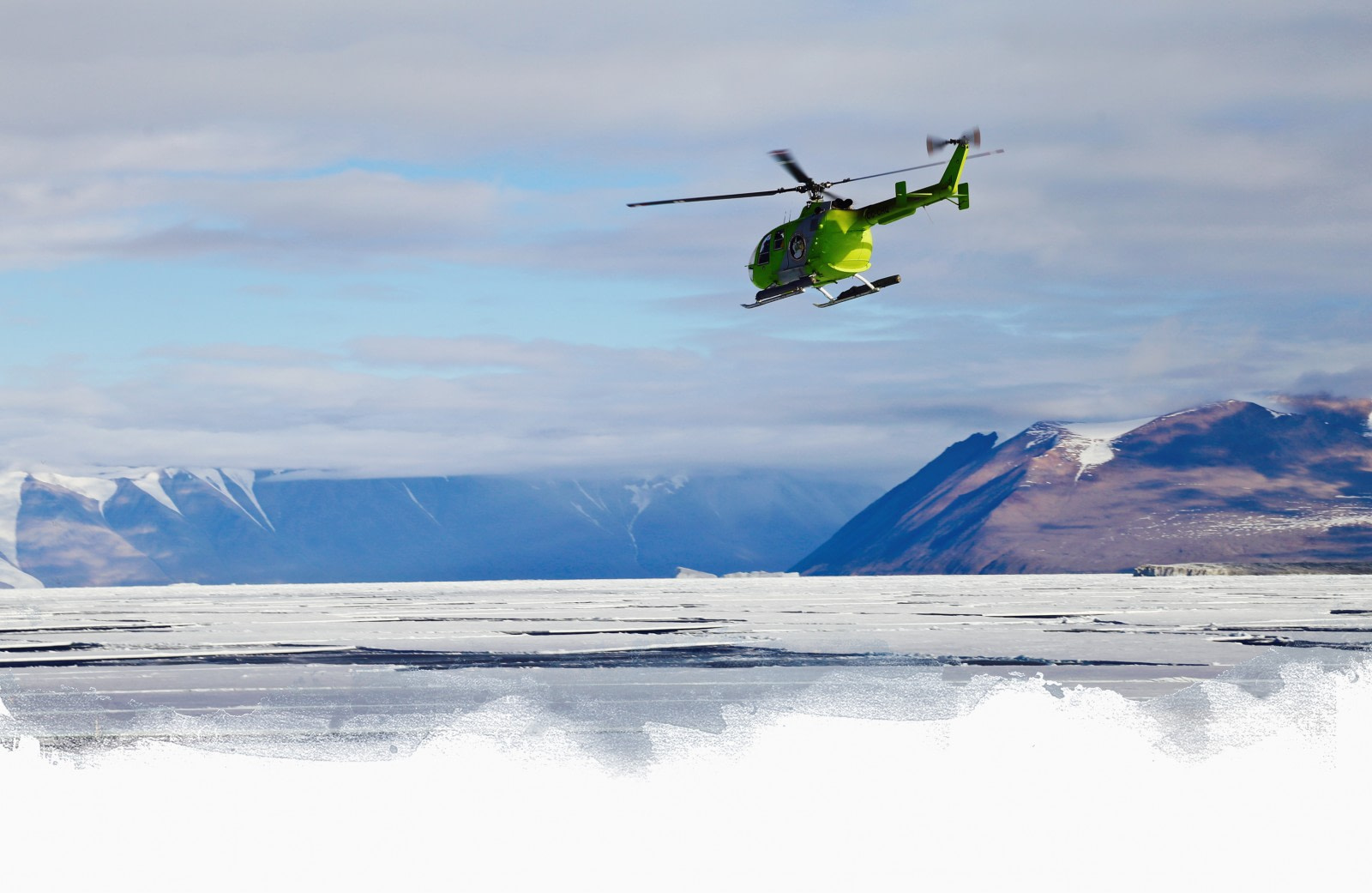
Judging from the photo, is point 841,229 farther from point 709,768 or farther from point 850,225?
point 709,768

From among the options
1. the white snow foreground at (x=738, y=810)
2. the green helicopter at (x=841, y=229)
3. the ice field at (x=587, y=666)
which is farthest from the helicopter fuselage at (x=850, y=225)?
the white snow foreground at (x=738, y=810)

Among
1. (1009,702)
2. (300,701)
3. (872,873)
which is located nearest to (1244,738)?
(1009,702)

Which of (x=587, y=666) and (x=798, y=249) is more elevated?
(x=798, y=249)

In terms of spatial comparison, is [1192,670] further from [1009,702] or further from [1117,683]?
[1009,702]

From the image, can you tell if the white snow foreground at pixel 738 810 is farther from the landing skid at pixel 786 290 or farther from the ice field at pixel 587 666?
the landing skid at pixel 786 290

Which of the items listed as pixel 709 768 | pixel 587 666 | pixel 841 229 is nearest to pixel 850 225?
pixel 841 229

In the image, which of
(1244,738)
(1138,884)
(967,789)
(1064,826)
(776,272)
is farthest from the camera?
(776,272)

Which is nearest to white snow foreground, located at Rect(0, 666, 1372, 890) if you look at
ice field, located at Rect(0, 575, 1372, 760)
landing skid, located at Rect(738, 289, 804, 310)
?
ice field, located at Rect(0, 575, 1372, 760)
